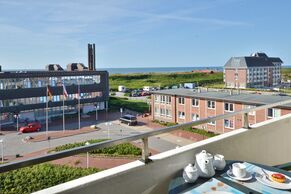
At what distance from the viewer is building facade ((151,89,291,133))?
616 inches

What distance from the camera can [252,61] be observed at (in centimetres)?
3962

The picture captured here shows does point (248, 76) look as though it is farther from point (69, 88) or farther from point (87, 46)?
point (69, 88)

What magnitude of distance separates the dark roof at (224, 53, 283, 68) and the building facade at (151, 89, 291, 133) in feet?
72.3

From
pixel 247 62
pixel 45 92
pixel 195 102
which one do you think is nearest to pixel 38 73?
pixel 45 92

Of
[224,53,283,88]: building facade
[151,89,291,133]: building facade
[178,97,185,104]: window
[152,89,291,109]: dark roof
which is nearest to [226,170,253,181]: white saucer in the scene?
[152,89,291,109]: dark roof

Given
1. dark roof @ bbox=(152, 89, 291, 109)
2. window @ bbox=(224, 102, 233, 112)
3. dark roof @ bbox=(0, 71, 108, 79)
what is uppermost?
dark roof @ bbox=(0, 71, 108, 79)

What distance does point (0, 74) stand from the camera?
21891 millimetres

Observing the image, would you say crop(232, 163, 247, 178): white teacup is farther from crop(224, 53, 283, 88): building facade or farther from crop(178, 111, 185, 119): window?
crop(224, 53, 283, 88): building facade

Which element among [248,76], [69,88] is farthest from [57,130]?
[248,76]

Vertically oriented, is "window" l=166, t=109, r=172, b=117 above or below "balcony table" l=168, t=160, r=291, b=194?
below

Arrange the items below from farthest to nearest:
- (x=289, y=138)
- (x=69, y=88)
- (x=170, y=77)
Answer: (x=170, y=77), (x=69, y=88), (x=289, y=138)

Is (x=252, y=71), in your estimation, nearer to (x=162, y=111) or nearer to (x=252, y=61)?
(x=252, y=61)

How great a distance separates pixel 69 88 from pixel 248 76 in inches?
1000

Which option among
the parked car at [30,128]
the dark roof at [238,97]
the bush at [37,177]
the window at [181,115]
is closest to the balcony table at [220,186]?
the bush at [37,177]
